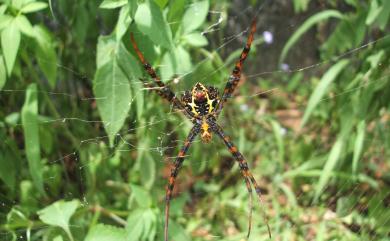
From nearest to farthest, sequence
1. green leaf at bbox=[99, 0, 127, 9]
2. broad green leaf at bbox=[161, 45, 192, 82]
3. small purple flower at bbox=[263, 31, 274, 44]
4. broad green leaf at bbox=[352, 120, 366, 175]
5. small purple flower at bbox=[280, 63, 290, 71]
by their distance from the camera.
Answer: green leaf at bbox=[99, 0, 127, 9], broad green leaf at bbox=[161, 45, 192, 82], broad green leaf at bbox=[352, 120, 366, 175], small purple flower at bbox=[263, 31, 274, 44], small purple flower at bbox=[280, 63, 290, 71]

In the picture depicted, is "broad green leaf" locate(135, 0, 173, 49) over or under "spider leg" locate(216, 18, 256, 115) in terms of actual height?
under

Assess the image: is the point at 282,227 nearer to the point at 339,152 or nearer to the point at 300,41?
the point at 339,152

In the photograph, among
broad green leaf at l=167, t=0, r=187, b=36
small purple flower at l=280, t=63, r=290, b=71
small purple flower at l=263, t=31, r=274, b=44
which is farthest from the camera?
small purple flower at l=280, t=63, r=290, b=71

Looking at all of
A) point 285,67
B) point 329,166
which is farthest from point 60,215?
point 285,67

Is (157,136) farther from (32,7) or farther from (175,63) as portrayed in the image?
(32,7)

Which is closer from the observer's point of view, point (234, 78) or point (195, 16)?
point (234, 78)

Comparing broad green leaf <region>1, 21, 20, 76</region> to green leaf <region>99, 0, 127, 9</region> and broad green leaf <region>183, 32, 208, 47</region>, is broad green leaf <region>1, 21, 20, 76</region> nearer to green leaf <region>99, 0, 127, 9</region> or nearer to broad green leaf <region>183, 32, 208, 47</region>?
green leaf <region>99, 0, 127, 9</region>

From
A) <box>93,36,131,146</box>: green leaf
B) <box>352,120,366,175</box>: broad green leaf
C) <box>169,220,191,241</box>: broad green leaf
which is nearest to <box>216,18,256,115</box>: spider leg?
<box>93,36,131,146</box>: green leaf

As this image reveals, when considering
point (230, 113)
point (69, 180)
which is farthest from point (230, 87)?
point (230, 113)
